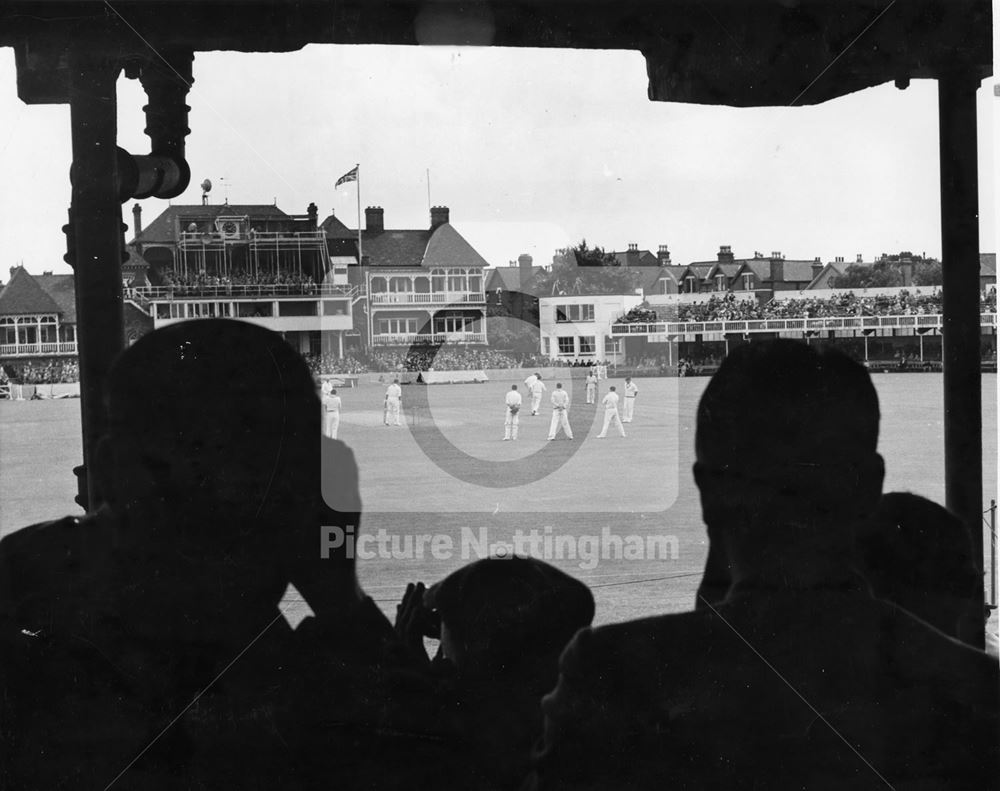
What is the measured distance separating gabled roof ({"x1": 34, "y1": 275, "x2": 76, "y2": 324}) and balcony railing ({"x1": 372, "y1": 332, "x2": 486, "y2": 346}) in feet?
1.19

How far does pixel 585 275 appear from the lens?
50.6 inches

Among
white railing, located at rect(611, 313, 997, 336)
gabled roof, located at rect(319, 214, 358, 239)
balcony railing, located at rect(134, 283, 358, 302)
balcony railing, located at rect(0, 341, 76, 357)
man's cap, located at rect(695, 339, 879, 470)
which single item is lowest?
man's cap, located at rect(695, 339, 879, 470)

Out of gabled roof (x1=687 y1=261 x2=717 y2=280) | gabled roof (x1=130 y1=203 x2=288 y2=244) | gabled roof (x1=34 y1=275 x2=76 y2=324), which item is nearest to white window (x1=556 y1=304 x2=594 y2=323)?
gabled roof (x1=687 y1=261 x2=717 y2=280)

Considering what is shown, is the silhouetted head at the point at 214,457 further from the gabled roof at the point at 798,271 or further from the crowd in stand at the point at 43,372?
the gabled roof at the point at 798,271

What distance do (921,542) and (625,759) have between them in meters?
0.49

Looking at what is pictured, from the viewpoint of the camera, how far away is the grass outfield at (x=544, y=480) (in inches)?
51.9

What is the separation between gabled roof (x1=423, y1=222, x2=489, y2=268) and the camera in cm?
128

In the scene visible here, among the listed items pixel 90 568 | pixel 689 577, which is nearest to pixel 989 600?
pixel 689 577

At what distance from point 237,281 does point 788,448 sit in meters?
0.73

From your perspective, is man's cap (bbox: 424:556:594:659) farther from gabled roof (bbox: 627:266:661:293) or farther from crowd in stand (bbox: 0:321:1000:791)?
gabled roof (bbox: 627:266:661:293)

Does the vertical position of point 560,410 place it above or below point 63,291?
below

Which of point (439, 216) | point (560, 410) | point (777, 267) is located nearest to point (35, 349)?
point (439, 216)

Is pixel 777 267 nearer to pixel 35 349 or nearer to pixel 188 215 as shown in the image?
pixel 188 215

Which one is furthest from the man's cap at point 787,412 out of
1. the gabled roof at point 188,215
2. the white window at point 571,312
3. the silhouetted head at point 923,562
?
the gabled roof at point 188,215
